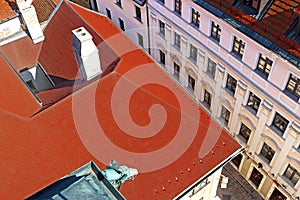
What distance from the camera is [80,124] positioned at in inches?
784

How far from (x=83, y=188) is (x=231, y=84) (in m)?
19.0

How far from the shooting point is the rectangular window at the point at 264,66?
22750 mm

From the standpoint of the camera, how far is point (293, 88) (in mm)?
21781

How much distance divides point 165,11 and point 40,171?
1761 cm

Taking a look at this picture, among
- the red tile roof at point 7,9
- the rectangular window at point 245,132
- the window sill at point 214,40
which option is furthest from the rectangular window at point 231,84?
the red tile roof at point 7,9

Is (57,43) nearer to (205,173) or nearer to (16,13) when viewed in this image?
(16,13)

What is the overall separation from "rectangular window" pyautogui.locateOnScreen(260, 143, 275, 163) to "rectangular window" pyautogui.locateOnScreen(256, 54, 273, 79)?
6236 mm

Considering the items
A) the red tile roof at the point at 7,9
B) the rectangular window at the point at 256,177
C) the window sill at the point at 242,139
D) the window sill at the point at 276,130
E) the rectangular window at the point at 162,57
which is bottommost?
the rectangular window at the point at 256,177

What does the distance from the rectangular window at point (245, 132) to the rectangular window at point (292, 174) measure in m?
4.01

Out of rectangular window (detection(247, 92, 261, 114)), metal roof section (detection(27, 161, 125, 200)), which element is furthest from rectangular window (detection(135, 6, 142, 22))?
metal roof section (detection(27, 161, 125, 200))

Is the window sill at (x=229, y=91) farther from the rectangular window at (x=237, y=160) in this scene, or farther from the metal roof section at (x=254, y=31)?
the rectangular window at (x=237, y=160)

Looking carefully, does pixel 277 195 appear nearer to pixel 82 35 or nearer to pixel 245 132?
pixel 245 132

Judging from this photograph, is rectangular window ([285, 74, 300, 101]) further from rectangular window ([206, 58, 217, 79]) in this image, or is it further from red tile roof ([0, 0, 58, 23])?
red tile roof ([0, 0, 58, 23])

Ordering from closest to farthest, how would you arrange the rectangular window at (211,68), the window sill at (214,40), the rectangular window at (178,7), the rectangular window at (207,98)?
1. the window sill at (214,40)
2. the rectangular window at (211,68)
3. the rectangular window at (178,7)
4. the rectangular window at (207,98)
